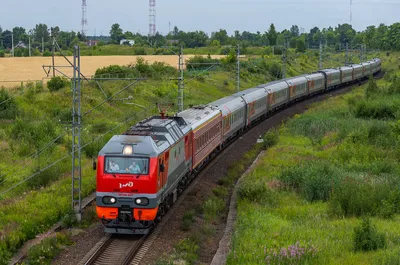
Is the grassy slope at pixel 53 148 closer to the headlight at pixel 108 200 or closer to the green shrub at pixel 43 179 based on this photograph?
the green shrub at pixel 43 179

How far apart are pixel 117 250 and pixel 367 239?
7968mm

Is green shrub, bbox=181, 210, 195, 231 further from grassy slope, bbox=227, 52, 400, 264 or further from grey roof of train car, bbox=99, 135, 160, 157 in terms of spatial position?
grey roof of train car, bbox=99, 135, 160, 157

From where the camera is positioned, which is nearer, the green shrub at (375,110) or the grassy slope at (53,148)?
the grassy slope at (53,148)

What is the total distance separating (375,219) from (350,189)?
1948mm

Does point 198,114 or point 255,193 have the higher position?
point 198,114

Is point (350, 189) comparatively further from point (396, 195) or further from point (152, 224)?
point (152, 224)

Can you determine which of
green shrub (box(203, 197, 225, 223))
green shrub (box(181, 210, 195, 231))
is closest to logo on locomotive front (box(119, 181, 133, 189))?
green shrub (box(181, 210, 195, 231))

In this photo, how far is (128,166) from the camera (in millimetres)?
20172

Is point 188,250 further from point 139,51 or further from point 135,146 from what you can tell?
point 139,51

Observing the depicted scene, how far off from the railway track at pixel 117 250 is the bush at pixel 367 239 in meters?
7.00

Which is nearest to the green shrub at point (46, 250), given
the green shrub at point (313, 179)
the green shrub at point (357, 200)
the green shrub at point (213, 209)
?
the green shrub at point (213, 209)

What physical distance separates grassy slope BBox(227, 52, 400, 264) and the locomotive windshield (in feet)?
12.7

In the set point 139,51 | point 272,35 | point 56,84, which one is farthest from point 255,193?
point 272,35

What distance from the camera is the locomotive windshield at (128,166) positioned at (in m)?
20.1
